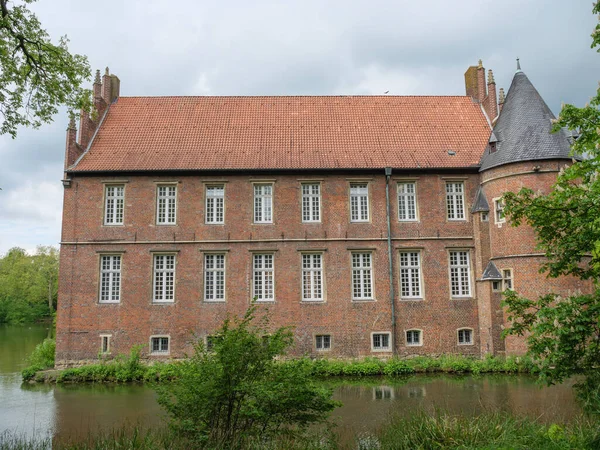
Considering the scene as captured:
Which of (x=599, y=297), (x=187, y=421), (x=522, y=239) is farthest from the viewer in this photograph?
(x=522, y=239)

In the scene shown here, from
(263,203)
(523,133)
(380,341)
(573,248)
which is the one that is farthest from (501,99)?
(573,248)

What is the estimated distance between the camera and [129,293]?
18.8 metres

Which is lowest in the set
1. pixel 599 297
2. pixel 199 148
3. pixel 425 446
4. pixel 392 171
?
pixel 425 446

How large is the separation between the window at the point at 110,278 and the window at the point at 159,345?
6.72ft

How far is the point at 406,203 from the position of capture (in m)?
19.8

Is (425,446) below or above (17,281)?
below

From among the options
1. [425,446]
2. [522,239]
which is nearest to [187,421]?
[425,446]

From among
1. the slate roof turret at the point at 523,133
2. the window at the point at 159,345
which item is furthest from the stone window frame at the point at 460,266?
the window at the point at 159,345

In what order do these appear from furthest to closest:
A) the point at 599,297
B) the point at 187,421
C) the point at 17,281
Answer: the point at 17,281
the point at 599,297
the point at 187,421

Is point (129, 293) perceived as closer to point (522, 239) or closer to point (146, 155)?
point (146, 155)

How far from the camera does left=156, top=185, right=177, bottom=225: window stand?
1942 centimetres

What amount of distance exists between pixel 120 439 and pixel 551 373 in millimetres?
6269

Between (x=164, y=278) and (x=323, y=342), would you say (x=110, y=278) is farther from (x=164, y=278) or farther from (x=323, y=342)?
(x=323, y=342)

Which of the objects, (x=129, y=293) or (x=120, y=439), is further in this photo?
(x=129, y=293)
